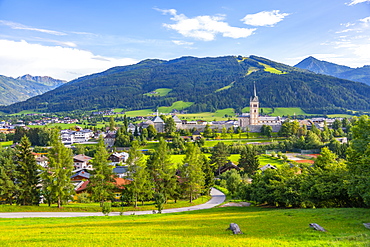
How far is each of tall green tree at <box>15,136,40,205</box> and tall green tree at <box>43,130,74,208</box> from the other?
1864 millimetres

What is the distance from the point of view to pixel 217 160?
207ft

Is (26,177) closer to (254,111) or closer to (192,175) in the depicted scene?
(192,175)

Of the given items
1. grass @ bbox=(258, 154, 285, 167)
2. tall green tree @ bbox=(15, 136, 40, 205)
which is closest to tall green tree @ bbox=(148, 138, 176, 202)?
tall green tree @ bbox=(15, 136, 40, 205)

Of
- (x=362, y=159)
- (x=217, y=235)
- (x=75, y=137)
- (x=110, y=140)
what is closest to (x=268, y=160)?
(x=362, y=159)

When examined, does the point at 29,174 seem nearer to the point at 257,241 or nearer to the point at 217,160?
the point at 257,241

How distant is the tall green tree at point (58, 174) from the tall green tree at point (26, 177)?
186cm

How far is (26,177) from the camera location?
31.8 m

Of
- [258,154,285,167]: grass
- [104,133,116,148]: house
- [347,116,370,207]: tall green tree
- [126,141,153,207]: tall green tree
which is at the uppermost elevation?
[347,116,370,207]: tall green tree

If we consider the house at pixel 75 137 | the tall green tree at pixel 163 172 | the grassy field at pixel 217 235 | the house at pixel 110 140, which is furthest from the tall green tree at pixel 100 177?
the house at pixel 75 137

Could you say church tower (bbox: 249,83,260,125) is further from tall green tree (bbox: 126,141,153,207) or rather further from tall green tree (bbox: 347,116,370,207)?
tall green tree (bbox: 347,116,370,207)

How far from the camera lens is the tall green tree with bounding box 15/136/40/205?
31688 millimetres

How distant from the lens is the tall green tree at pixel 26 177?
31688 mm

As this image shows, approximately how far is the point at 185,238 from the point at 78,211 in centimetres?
2104

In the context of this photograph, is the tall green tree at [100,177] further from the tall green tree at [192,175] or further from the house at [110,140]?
the house at [110,140]
